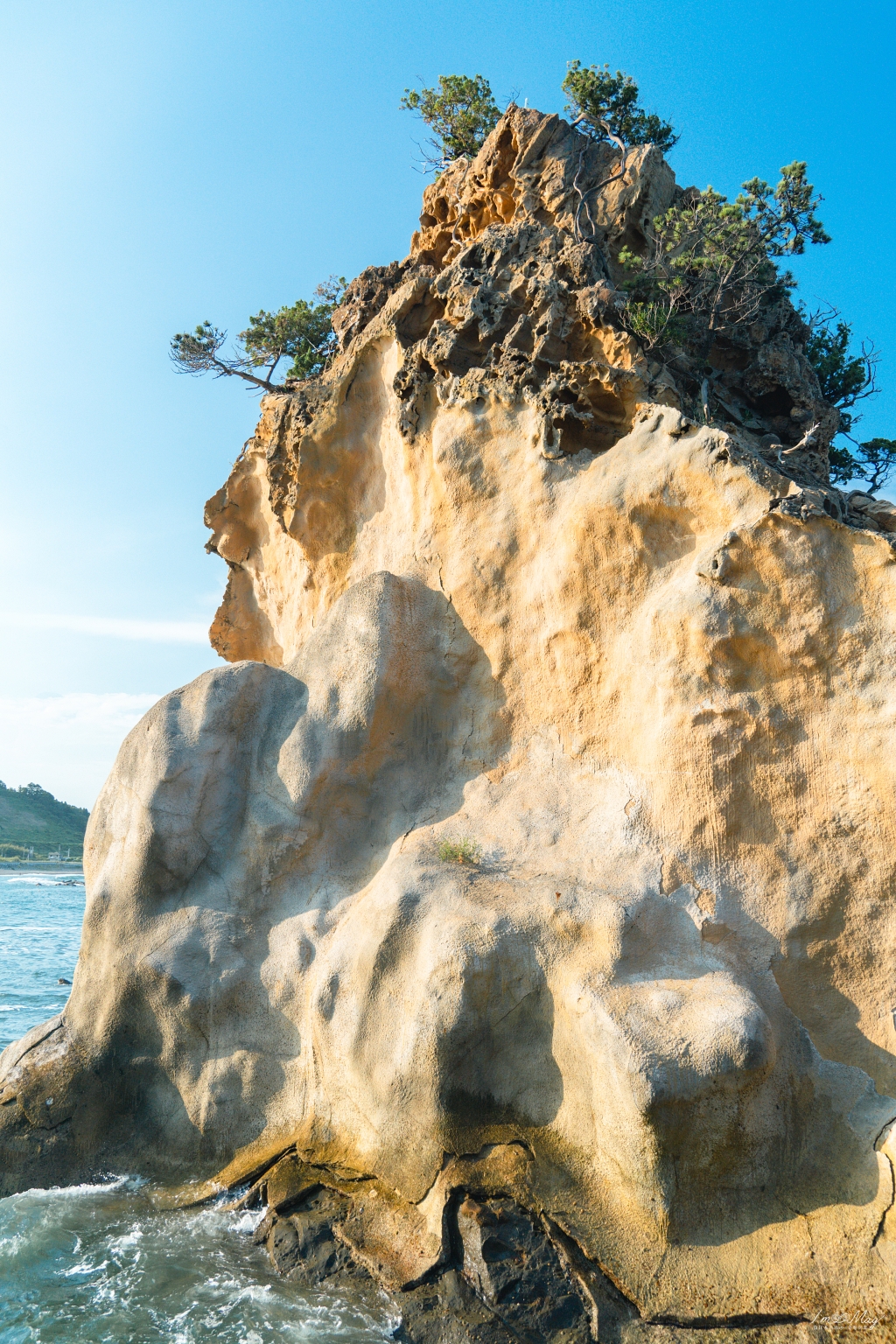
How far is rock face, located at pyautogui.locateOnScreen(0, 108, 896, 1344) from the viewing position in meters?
6.00

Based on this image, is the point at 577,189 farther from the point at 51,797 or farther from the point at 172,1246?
the point at 51,797

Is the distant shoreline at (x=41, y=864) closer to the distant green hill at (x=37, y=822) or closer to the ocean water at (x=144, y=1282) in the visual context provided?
the distant green hill at (x=37, y=822)

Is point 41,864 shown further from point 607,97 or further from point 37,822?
point 607,97

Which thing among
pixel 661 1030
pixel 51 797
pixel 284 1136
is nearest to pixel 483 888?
pixel 661 1030

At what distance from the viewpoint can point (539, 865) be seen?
7.75 meters

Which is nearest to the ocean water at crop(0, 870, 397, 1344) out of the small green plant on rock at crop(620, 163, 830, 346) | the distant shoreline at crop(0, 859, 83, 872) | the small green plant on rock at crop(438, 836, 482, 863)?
the small green plant on rock at crop(438, 836, 482, 863)

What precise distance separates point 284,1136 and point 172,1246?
1.13 meters

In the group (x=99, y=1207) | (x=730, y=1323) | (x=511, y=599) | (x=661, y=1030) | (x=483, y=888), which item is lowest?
(x=99, y=1207)

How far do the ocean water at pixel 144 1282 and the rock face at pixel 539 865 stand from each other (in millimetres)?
275

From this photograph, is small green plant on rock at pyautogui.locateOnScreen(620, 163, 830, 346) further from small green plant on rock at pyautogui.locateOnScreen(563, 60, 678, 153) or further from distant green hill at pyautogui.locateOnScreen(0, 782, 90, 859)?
distant green hill at pyautogui.locateOnScreen(0, 782, 90, 859)

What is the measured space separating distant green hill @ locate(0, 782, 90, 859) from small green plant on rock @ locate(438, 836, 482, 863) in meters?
78.7

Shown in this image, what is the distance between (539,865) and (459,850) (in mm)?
756

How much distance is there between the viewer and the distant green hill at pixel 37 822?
80.9 metres

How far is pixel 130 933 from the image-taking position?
334 inches
